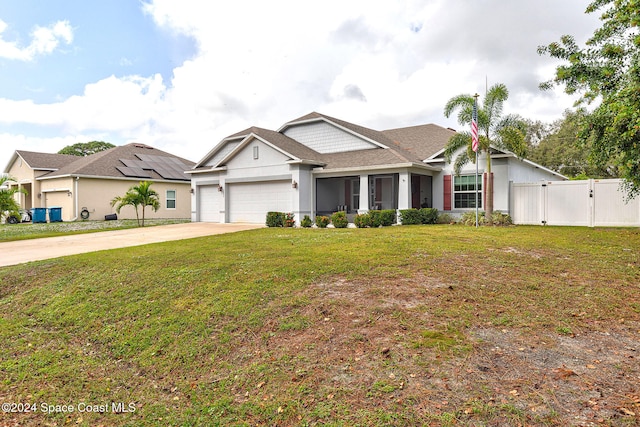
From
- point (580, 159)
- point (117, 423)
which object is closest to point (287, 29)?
point (117, 423)

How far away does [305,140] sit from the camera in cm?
2342

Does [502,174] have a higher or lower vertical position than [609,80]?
lower

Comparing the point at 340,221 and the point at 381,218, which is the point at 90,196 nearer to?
the point at 340,221

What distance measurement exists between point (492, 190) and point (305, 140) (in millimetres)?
11023

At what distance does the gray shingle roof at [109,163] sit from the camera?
2667 cm

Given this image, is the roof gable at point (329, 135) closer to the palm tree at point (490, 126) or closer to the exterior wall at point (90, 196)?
the palm tree at point (490, 126)

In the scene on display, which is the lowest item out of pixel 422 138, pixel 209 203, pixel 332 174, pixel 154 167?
pixel 209 203

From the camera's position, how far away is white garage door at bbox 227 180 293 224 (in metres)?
20.5

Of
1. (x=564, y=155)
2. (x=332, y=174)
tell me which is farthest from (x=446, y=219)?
(x=564, y=155)

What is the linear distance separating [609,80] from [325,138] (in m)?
14.1

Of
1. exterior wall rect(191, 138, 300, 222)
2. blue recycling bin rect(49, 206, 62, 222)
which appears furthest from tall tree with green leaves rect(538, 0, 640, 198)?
blue recycling bin rect(49, 206, 62, 222)

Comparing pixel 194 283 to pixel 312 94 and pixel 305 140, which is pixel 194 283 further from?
pixel 312 94

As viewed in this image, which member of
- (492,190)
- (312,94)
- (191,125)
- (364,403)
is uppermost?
(312,94)

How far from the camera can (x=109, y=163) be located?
28531mm
